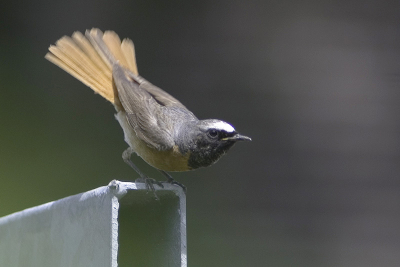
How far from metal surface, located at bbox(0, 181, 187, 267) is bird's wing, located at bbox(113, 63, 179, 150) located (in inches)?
36.4

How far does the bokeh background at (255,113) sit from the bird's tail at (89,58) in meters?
1.98

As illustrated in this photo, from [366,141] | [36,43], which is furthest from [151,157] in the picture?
[366,141]

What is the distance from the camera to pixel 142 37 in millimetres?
5398

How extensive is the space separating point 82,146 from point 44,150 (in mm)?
364

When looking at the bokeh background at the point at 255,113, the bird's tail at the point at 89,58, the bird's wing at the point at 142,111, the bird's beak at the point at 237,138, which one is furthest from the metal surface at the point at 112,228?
the bokeh background at the point at 255,113

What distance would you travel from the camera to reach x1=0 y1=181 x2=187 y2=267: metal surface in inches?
68.6

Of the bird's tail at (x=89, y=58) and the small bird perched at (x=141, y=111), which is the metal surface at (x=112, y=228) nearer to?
the small bird perched at (x=141, y=111)

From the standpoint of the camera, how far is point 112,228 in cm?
166

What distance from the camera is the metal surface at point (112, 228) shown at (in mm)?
1741

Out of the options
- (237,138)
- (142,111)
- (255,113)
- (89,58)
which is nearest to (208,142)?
(237,138)

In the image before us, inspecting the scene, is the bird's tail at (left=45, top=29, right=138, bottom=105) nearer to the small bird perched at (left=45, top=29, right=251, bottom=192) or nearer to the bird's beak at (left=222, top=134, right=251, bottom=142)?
the small bird perched at (left=45, top=29, right=251, bottom=192)

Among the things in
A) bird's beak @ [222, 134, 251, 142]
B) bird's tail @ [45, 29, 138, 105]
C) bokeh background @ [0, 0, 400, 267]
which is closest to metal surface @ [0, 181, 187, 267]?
bird's beak @ [222, 134, 251, 142]

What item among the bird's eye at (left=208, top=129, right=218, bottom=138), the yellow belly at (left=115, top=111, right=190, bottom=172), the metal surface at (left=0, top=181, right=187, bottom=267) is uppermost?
the bird's eye at (left=208, top=129, right=218, bottom=138)

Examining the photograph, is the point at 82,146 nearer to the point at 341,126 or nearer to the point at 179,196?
the point at 341,126
